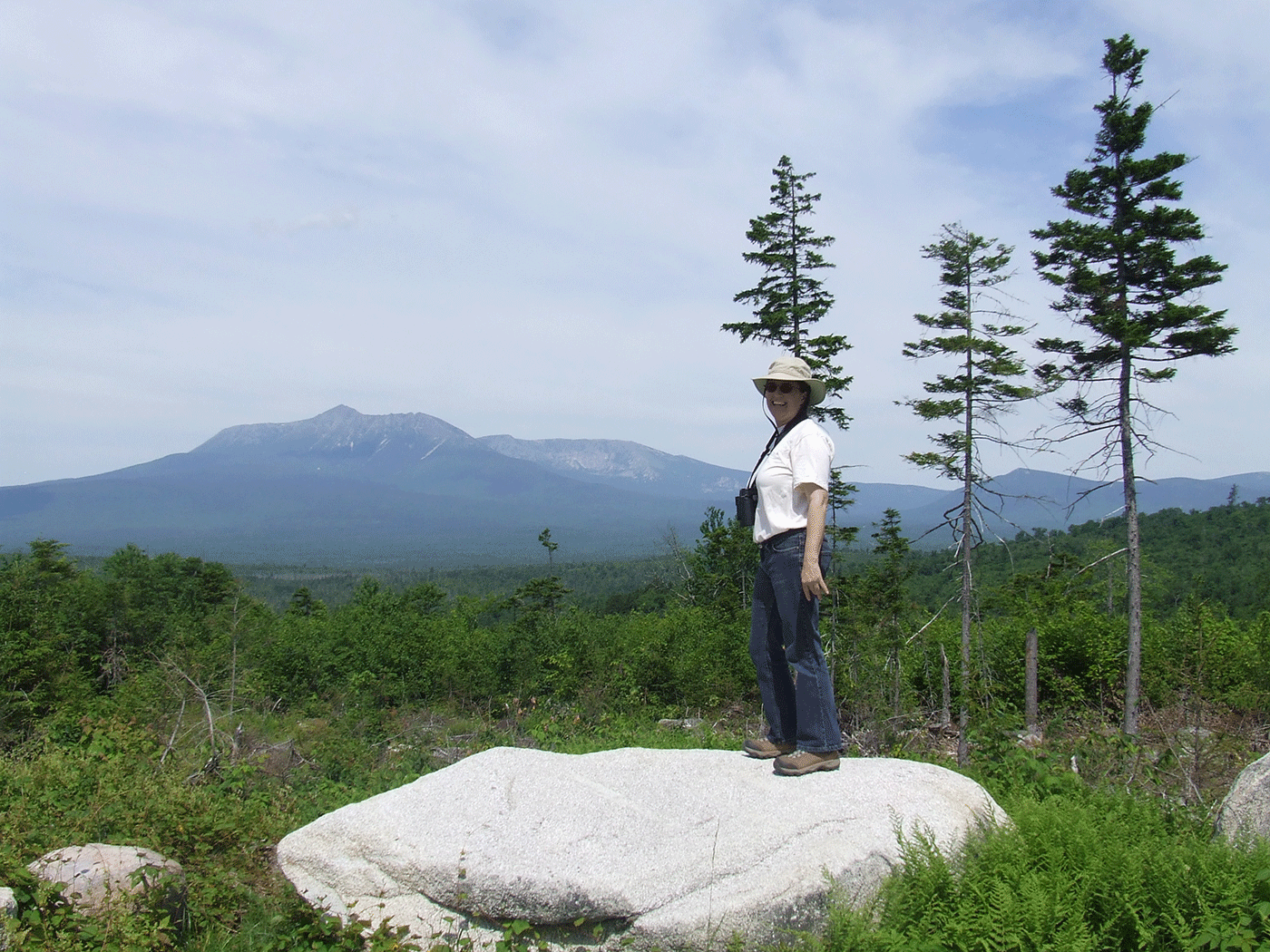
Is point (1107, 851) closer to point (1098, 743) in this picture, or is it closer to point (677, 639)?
point (1098, 743)

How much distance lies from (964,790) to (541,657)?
74.2ft

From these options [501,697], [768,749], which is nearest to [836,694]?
[768,749]

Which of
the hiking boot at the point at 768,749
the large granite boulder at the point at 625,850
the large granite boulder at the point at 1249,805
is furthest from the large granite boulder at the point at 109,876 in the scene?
the large granite boulder at the point at 1249,805

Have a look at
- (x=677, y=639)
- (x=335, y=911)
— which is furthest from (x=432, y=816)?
(x=677, y=639)

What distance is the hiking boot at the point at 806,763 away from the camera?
15.8 feet

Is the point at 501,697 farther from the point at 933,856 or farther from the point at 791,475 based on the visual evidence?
the point at 933,856

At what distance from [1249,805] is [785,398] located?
11.2ft

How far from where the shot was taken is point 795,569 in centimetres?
476

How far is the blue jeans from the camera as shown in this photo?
478 centimetres

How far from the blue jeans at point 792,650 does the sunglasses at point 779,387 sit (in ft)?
3.13

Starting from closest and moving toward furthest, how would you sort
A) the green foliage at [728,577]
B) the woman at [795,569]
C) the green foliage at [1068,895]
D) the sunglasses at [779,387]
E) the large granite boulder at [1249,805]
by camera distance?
1. the green foliage at [1068,895]
2. the large granite boulder at [1249,805]
3. the woman at [795,569]
4. the sunglasses at [779,387]
5. the green foliage at [728,577]

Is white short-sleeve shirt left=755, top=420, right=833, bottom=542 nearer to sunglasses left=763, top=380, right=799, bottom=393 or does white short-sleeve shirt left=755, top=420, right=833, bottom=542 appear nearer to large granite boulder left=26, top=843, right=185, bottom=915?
sunglasses left=763, top=380, right=799, bottom=393

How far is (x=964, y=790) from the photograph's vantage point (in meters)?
4.62

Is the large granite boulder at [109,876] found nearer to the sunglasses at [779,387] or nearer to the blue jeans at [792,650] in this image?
the blue jeans at [792,650]
